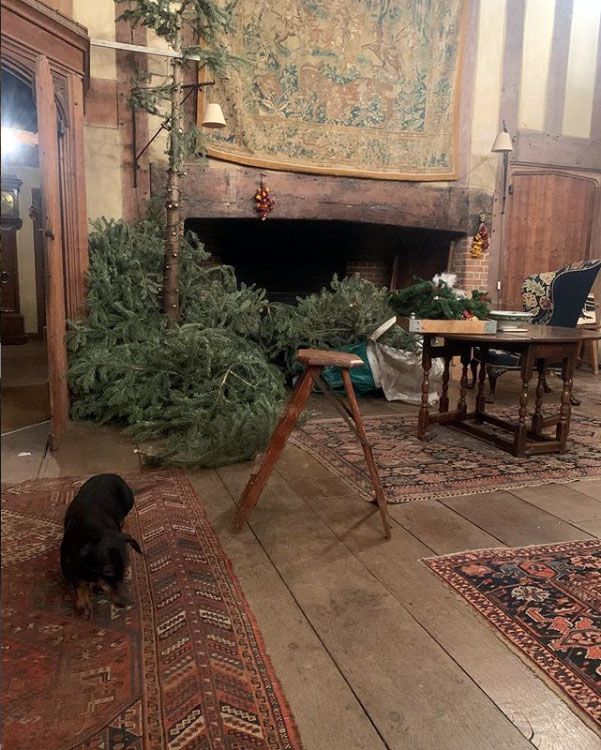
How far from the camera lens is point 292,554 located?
2119 mm

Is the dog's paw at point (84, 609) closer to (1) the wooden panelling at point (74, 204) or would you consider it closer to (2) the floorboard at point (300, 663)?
(2) the floorboard at point (300, 663)

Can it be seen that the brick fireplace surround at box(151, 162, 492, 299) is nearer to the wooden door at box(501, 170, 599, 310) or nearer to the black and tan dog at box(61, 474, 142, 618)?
the wooden door at box(501, 170, 599, 310)

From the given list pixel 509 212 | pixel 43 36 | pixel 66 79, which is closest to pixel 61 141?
pixel 66 79

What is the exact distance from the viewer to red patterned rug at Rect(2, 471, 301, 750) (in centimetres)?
126

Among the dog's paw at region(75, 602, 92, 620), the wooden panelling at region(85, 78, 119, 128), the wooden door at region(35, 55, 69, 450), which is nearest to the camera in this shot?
the dog's paw at region(75, 602, 92, 620)

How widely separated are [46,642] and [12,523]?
0.76 metres

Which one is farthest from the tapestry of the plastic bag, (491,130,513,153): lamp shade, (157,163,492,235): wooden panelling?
the plastic bag

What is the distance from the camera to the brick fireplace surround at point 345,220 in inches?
202

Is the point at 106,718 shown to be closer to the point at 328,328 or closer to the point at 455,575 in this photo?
the point at 455,575

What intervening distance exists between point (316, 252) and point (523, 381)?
425 cm

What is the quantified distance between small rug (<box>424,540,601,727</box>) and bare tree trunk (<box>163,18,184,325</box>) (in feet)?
8.83

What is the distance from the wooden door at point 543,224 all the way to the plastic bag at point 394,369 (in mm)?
2522

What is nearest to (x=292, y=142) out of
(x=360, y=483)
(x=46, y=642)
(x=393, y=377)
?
(x=393, y=377)

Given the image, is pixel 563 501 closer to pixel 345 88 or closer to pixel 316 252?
pixel 345 88
